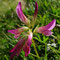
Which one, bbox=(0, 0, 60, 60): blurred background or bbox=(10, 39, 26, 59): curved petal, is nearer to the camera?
bbox=(10, 39, 26, 59): curved petal

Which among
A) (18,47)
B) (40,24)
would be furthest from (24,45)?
(40,24)

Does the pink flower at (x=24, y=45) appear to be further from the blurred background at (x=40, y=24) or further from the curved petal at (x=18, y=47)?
the blurred background at (x=40, y=24)

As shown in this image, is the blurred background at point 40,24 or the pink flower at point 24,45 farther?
the blurred background at point 40,24

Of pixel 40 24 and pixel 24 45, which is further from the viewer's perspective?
pixel 40 24

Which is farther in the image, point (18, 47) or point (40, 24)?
point (40, 24)

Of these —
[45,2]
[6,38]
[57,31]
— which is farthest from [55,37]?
[6,38]

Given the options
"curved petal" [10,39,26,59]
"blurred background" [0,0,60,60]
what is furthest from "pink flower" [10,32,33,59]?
"blurred background" [0,0,60,60]

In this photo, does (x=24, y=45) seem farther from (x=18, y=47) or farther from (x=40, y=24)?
(x=40, y=24)

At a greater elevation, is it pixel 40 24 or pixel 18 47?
pixel 40 24

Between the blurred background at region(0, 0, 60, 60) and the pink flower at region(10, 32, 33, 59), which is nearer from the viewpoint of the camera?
the pink flower at region(10, 32, 33, 59)

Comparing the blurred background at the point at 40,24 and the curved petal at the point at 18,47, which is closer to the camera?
the curved petal at the point at 18,47

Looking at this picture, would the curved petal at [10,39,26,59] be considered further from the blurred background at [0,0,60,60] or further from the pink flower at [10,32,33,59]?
the blurred background at [0,0,60,60]

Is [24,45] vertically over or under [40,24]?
under

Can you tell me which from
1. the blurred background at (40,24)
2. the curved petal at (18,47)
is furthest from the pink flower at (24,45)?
the blurred background at (40,24)
